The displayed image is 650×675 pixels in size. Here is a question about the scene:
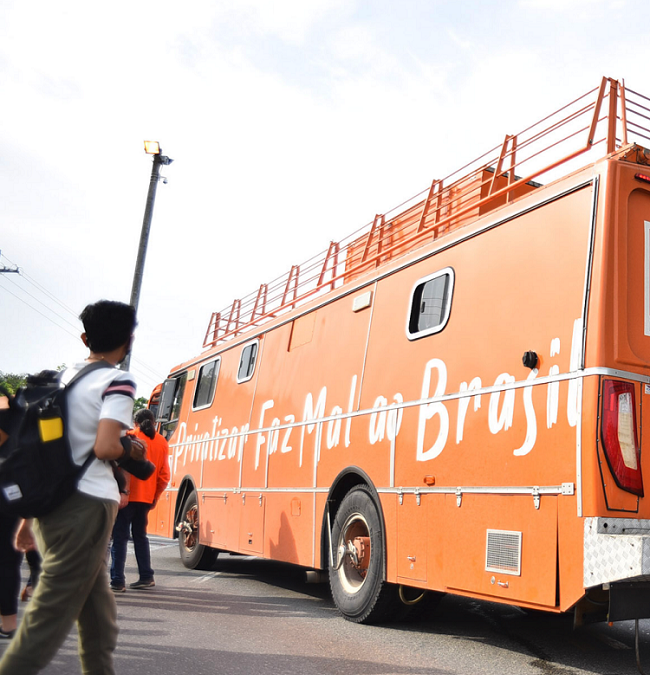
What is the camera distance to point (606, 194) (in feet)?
15.5

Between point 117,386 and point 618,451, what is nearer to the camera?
point 117,386

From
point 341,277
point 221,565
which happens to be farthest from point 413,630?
point 221,565

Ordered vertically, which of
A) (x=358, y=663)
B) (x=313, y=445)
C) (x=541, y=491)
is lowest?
(x=358, y=663)

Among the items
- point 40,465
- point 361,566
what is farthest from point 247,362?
point 40,465

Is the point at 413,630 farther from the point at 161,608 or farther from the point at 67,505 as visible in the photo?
the point at 67,505

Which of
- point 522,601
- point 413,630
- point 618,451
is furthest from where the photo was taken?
point 413,630

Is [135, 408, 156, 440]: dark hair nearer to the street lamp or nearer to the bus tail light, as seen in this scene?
the bus tail light

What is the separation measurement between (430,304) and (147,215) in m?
12.1

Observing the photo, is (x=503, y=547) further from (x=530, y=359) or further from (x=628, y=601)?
(x=530, y=359)

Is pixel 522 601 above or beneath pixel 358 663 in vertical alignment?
above

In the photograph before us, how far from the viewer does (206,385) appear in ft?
38.2

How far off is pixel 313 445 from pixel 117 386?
476 cm

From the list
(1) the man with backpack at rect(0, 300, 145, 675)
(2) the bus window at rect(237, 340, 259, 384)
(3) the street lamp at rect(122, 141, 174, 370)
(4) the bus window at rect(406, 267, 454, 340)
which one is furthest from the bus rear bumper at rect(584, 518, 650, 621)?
(3) the street lamp at rect(122, 141, 174, 370)

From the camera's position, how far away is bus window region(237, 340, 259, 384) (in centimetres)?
987
